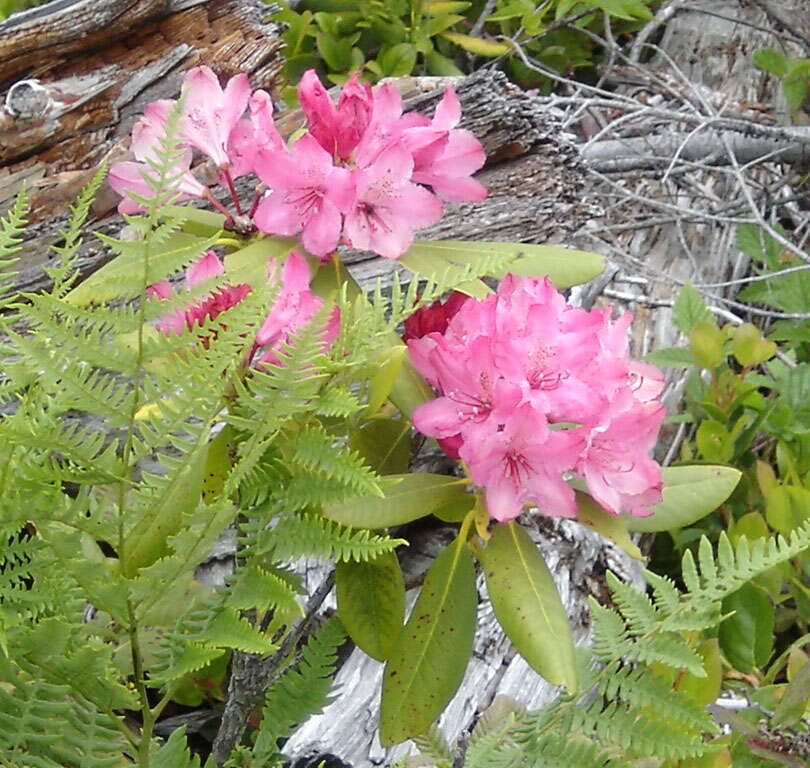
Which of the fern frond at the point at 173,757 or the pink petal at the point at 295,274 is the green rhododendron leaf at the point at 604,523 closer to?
the pink petal at the point at 295,274

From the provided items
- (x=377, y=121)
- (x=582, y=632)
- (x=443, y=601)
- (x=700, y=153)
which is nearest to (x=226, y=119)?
(x=377, y=121)

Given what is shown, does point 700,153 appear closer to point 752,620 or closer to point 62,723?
point 752,620

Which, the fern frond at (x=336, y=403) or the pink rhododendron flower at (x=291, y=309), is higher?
the fern frond at (x=336, y=403)

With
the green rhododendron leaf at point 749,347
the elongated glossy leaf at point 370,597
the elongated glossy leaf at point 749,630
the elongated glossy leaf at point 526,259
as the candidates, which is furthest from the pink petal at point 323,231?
the green rhododendron leaf at point 749,347

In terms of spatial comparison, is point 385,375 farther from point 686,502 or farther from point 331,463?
point 686,502

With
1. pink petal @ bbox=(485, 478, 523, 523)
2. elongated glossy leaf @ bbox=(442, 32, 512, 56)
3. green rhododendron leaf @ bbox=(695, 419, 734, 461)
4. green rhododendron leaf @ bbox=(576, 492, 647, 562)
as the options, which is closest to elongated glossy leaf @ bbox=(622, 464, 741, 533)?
green rhododendron leaf @ bbox=(576, 492, 647, 562)

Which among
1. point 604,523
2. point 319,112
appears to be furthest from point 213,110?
point 604,523
